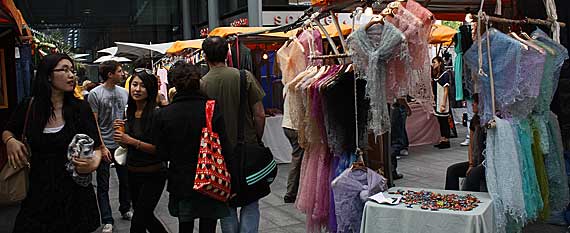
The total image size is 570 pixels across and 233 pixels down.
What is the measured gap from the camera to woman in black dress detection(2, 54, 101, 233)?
3.25 metres

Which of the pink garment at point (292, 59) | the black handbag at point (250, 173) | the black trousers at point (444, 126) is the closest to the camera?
the black handbag at point (250, 173)

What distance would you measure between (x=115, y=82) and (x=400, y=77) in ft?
11.8

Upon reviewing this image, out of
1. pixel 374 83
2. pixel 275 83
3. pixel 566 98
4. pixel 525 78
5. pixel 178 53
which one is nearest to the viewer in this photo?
pixel 374 83

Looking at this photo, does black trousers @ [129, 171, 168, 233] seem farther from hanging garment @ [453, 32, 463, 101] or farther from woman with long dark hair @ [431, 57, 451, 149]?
woman with long dark hair @ [431, 57, 451, 149]

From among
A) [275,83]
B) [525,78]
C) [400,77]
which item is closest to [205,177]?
[400,77]

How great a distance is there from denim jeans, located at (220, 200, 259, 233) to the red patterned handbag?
0.45 m

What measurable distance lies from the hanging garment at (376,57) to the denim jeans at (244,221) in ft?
3.48

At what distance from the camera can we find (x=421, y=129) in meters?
11.4

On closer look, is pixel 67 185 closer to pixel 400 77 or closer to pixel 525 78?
pixel 400 77

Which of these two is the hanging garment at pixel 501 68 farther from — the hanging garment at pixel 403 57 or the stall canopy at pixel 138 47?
the stall canopy at pixel 138 47

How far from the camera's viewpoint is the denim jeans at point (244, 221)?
3957 millimetres

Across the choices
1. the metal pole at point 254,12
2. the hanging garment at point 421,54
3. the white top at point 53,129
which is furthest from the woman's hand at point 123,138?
the metal pole at point 254,12

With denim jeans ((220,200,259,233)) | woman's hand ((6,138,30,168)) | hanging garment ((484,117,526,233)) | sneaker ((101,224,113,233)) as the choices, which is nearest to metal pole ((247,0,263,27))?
sneaker ((101,224,113,233))

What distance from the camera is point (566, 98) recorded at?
5.31 metres
